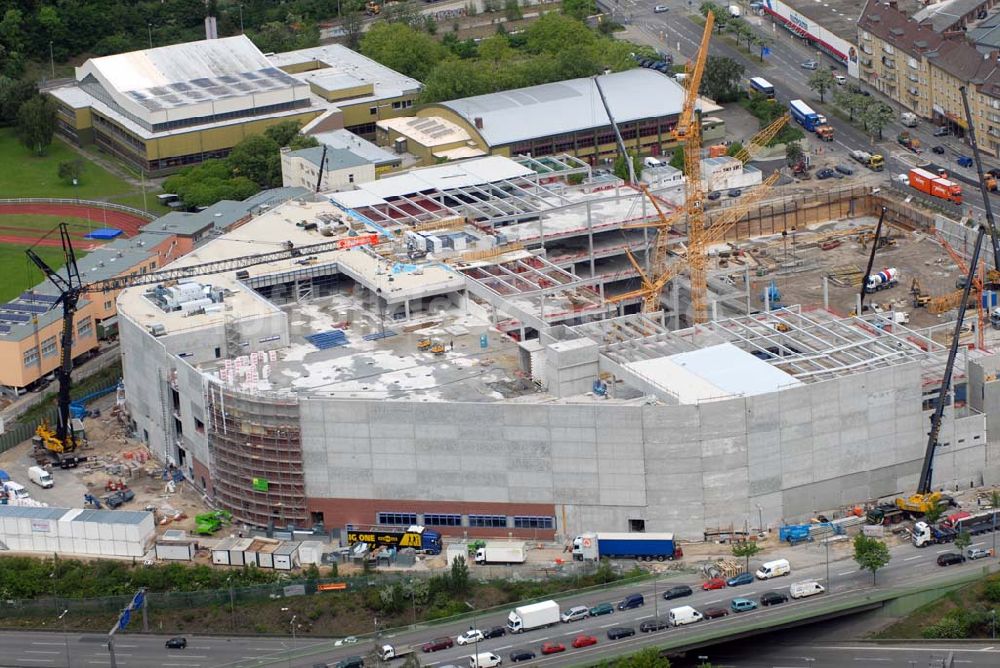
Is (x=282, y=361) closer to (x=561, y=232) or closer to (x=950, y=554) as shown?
(x=561, y=232)

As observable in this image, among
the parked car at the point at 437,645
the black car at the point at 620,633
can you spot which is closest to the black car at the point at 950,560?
the black car at the point at 620,633

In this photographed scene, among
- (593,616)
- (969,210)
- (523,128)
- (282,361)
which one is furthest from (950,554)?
(523,128)

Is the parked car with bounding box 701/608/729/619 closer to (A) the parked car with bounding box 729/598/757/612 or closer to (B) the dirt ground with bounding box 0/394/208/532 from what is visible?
(A) the parked car with bounding box 729/598/757/612

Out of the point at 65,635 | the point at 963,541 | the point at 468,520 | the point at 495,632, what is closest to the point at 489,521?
the point at 468,520

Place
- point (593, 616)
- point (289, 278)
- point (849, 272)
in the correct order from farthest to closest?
point (849, 272) < point (289, 278) < point (593, 616)

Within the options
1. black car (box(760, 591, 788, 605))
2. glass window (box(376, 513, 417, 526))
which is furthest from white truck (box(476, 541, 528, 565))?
black car (box(760, 591, 788, 605))

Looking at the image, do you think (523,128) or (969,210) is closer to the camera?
(969,210)
